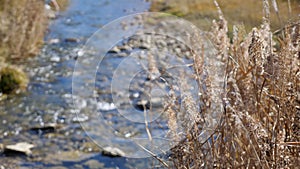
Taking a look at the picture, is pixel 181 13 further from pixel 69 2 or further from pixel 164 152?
pixel 164 152

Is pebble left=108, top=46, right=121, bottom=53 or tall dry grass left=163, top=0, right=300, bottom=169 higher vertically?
pebble left=108, top=46, right=121, bottom=53

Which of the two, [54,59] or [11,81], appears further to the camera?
[54,59]

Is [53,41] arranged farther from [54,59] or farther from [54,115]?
[54,115]

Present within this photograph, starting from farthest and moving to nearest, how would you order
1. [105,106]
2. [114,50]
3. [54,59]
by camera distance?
1. [114,50]
2. [54,59]
3. [105,106]

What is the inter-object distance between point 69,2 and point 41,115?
5.58m

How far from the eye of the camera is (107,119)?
588cm

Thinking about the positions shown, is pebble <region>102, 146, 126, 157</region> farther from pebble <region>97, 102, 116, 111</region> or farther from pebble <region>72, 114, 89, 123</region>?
pebble <region>97, 102, 116, 111</region>

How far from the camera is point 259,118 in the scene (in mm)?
2082

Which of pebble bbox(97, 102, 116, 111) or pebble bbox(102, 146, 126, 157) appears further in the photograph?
pebble bbox(97, 102, 116, 111)

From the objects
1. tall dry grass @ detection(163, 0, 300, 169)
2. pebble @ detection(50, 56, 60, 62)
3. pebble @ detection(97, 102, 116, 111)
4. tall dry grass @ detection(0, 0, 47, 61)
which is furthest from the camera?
pebble @ detection(50, 56, 60, 62)

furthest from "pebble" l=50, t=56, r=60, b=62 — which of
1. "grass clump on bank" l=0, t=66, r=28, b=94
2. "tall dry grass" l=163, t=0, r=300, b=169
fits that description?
"tall dry grass" l=163, t=0, r=300, b=169

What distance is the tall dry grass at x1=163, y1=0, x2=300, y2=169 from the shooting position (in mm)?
1775

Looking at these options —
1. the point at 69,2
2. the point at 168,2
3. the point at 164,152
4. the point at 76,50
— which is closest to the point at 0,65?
the point at 76,50

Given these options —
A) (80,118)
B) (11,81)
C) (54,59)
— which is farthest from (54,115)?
(54,59)
